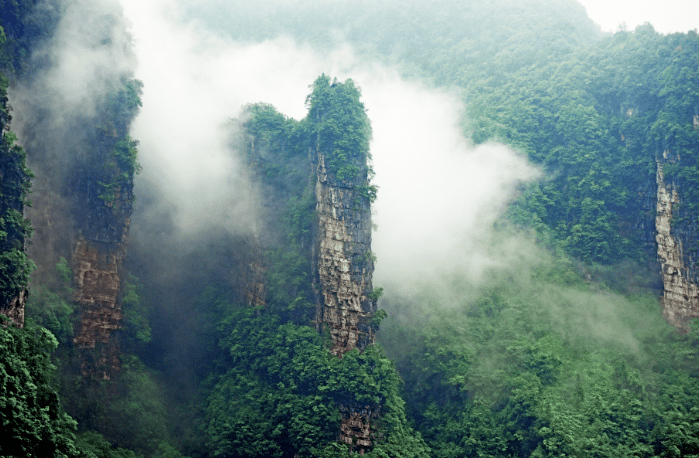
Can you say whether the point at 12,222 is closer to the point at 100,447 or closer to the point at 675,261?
the point at 100,447

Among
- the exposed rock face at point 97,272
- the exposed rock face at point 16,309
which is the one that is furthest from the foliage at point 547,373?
the exposed rock face at point 16,309

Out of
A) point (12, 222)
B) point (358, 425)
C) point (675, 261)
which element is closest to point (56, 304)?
point (12, 222)

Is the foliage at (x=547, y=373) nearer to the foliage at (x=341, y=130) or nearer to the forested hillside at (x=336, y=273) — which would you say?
the forested hillside at (x=336, y=273)

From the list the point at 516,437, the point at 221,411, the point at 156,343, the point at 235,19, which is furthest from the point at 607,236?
the point at 235,19

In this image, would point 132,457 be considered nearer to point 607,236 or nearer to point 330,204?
point 330,204

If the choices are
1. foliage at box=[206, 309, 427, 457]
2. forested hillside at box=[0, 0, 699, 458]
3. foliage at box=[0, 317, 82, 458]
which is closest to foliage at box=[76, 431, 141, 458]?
forested hillside at box=[0, 0, 699, 458]

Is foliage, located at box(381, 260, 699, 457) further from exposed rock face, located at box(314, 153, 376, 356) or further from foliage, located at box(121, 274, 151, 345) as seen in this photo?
foliage, located at box(121, 274, 151, 345)
